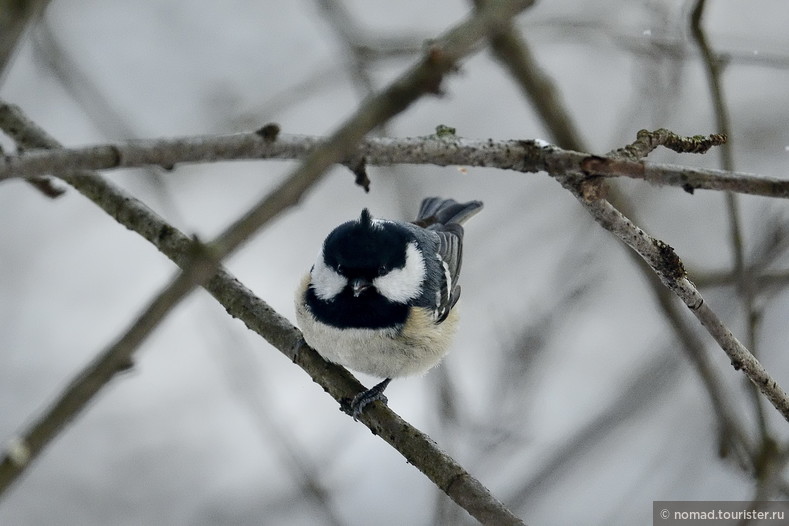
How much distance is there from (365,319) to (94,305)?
269cm

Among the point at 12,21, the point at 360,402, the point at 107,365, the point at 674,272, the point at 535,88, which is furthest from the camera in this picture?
the point at 535,88

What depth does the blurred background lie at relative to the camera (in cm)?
343

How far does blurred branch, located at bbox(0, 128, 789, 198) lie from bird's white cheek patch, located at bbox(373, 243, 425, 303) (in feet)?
2.73

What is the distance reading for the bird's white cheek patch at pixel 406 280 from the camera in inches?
79.4

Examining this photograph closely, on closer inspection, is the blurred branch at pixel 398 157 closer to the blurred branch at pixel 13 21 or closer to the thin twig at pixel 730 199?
the blurred branch at pixel 13 21

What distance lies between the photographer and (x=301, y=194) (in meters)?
0.72

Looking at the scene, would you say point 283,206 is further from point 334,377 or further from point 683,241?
point 683,241

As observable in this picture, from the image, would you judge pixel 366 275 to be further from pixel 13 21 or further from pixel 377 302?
pixel 13 21

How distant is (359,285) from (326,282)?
117 mm

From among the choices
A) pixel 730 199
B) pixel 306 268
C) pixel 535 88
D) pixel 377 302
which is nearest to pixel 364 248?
pixel 377 302

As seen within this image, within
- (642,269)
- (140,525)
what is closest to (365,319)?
(642,269)

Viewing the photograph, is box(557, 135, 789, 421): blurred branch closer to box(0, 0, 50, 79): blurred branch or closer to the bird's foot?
the bird's foot

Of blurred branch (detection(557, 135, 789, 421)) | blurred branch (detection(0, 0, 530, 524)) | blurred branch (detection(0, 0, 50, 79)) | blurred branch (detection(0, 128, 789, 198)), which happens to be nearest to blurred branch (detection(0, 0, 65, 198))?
blurred branch (detection(0, 0, 50, 79))

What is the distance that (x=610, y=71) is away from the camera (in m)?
4.71
